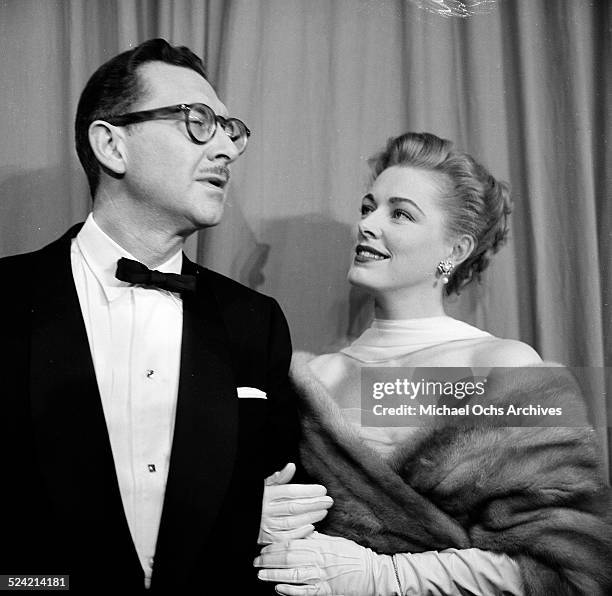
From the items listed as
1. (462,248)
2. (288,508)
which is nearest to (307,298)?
(462,248)

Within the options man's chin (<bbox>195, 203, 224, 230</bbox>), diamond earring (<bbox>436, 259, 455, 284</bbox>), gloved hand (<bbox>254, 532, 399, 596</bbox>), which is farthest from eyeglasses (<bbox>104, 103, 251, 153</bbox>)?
gloved hand (<bbox>254, 532, 399, 596</bbox>)

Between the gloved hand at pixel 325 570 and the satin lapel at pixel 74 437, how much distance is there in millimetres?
279

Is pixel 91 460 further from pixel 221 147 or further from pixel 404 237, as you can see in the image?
pixel 404 237

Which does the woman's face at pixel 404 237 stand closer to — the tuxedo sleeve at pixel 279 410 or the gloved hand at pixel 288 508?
the tuxedo sleeve at pixel 279 410

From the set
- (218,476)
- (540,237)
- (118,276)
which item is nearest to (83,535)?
(218,476)

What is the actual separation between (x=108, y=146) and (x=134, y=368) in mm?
411

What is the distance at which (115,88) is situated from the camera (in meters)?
1.58

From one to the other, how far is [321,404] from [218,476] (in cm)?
27

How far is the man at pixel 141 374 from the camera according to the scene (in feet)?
4.68

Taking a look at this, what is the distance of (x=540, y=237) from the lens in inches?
68.9

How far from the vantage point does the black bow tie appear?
1.50 m

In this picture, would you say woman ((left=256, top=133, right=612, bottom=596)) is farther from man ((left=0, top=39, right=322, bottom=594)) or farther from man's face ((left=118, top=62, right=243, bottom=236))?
man's face ((left=118, top=62, right=243, bottom=236))

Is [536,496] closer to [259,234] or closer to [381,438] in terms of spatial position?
[381,438]

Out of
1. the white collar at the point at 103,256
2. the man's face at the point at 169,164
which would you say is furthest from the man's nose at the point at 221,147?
the white collar at the point at 103,256
